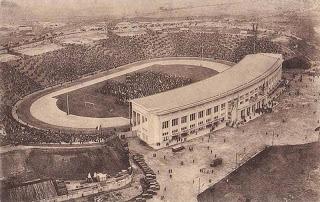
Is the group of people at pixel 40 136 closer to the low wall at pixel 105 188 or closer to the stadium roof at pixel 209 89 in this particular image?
the stadium roof at pixel 209 89

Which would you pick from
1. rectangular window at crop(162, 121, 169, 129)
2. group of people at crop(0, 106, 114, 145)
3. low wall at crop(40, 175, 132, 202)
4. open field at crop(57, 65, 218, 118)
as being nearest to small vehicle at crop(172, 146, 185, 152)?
rectangular window at crop(162, 121, 169, 129)

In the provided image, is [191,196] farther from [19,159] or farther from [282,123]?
[282,123]

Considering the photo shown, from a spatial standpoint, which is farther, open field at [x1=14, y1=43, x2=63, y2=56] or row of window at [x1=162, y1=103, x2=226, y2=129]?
open field at [x1=14, y1=43, x2=63, y2=56]

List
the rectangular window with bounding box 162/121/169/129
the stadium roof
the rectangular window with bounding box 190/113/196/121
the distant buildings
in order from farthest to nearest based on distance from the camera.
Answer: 1. the distant buildings
2. the rectangular window with bounding box 190/113/196/121
3. the stadium roof
4. the rectangular window with bounding box 162/121/169/129

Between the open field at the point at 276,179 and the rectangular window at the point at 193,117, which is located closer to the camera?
the open field at the point at 276,179

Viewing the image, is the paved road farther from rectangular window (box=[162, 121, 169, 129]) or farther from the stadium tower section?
rectangular window (box=[162, 121, 169, 129])

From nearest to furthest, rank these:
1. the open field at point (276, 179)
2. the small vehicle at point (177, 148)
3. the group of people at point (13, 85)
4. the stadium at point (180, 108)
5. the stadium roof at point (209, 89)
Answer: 1. the open field at point (276, 179)
2. the small vehicle at point (177, 148)
3. the stadium at point (180, 108)
4. the stadium roof at point (209, 89)
5. the group of people at point (13, 85)

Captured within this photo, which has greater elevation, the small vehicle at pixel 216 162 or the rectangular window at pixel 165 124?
the rectangular window at pixel 165 124

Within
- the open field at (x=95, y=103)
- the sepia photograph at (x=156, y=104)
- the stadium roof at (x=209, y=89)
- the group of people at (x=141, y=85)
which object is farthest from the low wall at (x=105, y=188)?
the group of people at (x=141, y=85)
